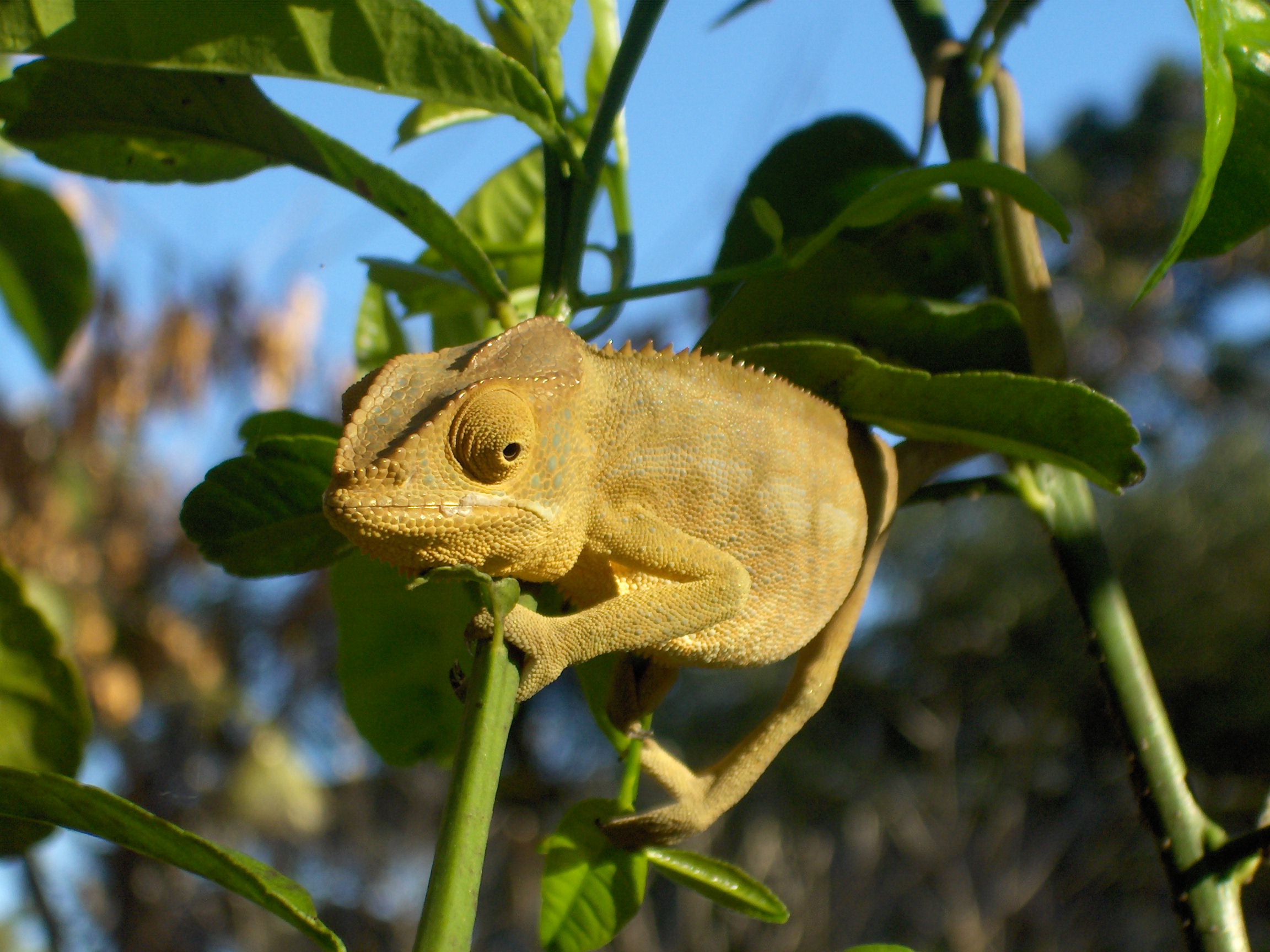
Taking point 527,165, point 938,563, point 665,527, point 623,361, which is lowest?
point 665,527

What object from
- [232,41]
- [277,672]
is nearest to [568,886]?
[232,41]

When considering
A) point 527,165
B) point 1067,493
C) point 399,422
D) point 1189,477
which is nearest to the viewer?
point 399,422

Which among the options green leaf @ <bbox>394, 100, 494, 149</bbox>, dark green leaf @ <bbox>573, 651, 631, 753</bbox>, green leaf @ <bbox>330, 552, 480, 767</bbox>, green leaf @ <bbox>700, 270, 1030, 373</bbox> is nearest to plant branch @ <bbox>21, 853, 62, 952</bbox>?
green leaf @ <bbox>330, 552, 480, 767</bbox>

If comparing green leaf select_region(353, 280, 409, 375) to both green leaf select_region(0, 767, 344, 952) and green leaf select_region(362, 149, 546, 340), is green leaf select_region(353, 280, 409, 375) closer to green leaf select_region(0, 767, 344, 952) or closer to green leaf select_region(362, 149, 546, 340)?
green leaf select_region(362, 149, 546, 340)

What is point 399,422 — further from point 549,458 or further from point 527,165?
point 527,165

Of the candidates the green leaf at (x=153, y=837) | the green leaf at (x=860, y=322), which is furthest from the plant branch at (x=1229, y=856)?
the green leaf at (x=153, y=837)

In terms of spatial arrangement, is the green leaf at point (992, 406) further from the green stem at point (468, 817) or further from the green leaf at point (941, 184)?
the green stem at point (468, 817)

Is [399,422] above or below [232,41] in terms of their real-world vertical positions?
below
